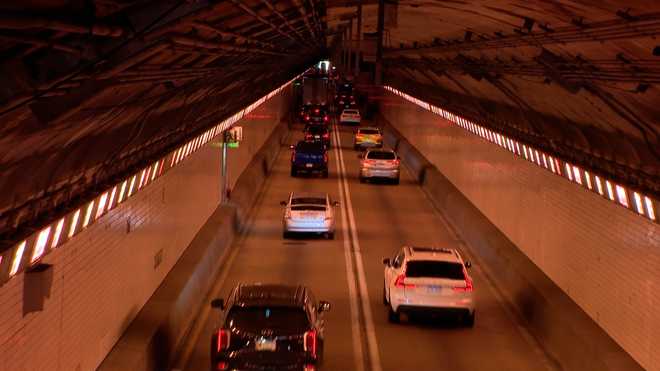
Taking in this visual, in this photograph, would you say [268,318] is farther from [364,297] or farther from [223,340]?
[364,297]

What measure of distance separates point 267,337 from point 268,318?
335mm

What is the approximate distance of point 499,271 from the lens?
24.3 meters

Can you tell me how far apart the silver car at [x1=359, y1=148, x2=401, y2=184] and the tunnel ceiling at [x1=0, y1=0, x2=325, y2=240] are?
25026 millimetres

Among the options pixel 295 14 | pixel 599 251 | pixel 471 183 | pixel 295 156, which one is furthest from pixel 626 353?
pixel 295 156

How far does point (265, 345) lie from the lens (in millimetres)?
13461

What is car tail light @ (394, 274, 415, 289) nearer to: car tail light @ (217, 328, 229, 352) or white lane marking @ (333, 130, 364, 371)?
white lane marking @ (333, 130, 364, 371)

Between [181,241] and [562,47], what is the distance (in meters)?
10.2

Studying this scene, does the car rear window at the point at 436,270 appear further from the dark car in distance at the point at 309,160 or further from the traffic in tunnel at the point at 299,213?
the dark car in distance at the point at 309,160

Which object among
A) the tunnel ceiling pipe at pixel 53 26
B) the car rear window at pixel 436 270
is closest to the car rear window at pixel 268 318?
the car rear window at pixel 436 270

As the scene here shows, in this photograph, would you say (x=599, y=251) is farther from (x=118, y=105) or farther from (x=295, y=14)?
(x=118, y=105)

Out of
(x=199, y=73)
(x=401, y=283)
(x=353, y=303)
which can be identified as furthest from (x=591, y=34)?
(x=353, y=303)

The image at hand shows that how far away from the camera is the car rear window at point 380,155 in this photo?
42.7 metres

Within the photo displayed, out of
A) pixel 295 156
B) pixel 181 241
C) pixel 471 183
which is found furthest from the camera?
pixel 295 156

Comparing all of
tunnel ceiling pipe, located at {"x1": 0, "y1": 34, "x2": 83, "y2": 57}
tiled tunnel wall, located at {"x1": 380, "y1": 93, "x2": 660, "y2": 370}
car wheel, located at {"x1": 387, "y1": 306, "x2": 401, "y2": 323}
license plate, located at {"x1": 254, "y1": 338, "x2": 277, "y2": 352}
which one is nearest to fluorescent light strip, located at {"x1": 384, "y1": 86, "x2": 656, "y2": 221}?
tiled tunnel wall, located at {"x1": 380, "y1": 93, "x2": 660, "y2": 370}
